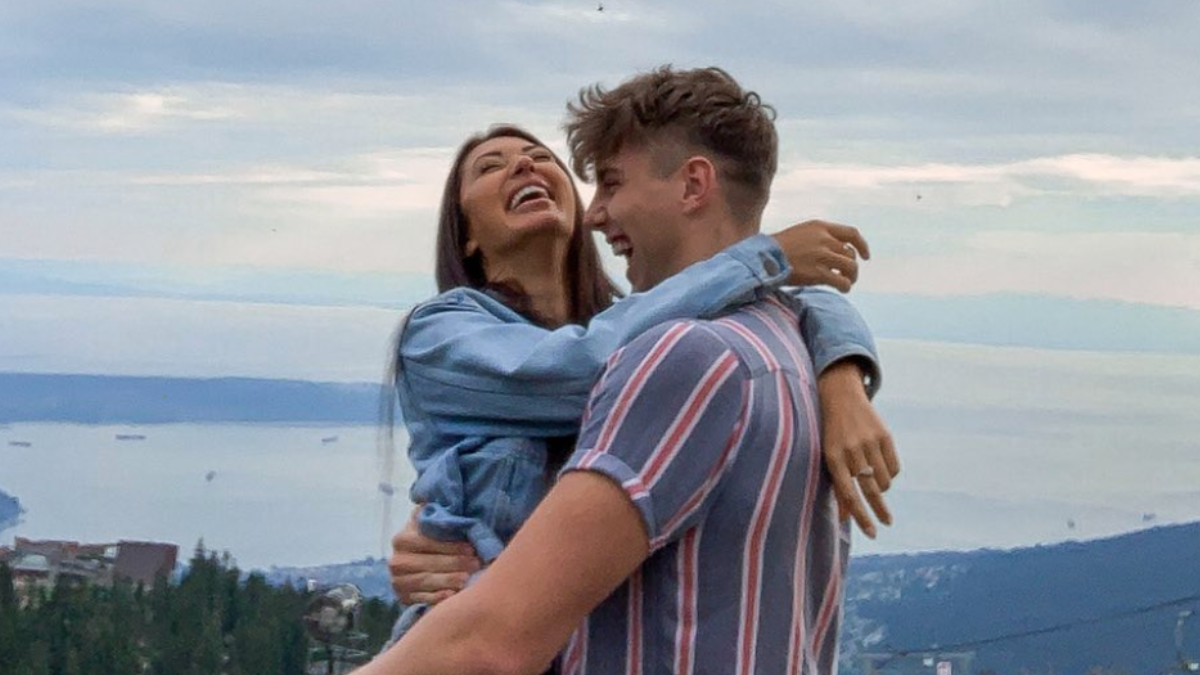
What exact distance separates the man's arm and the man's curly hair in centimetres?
43

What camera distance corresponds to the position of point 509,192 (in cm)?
240

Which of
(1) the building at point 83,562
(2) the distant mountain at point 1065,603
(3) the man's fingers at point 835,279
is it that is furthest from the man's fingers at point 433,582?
(1) the building at point 83,562

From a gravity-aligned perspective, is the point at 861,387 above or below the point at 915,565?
below

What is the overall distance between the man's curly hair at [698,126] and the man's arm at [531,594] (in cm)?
43

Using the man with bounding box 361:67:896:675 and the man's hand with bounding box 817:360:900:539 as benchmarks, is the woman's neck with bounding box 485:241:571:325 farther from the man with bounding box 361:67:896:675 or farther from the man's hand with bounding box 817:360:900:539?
the man's hand with bounding box 817:360:900:539

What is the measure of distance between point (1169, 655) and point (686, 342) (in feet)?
40.2

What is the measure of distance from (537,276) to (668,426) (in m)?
0.70

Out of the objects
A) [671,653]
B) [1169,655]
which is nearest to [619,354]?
[671,653]

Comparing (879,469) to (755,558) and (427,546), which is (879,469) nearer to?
(755,558)

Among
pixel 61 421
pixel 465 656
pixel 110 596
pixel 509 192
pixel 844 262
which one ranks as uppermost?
pixel 61 421

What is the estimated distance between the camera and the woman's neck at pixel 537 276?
2.40m

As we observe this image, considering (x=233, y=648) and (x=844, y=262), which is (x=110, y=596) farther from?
→ (x=844, y=262)

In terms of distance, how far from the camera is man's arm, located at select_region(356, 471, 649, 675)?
169 centimetres

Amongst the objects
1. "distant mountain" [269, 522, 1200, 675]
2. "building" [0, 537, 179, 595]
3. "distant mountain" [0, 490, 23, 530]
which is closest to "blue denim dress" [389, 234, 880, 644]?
"distant mountain" [269, 522, 1200, 675]
